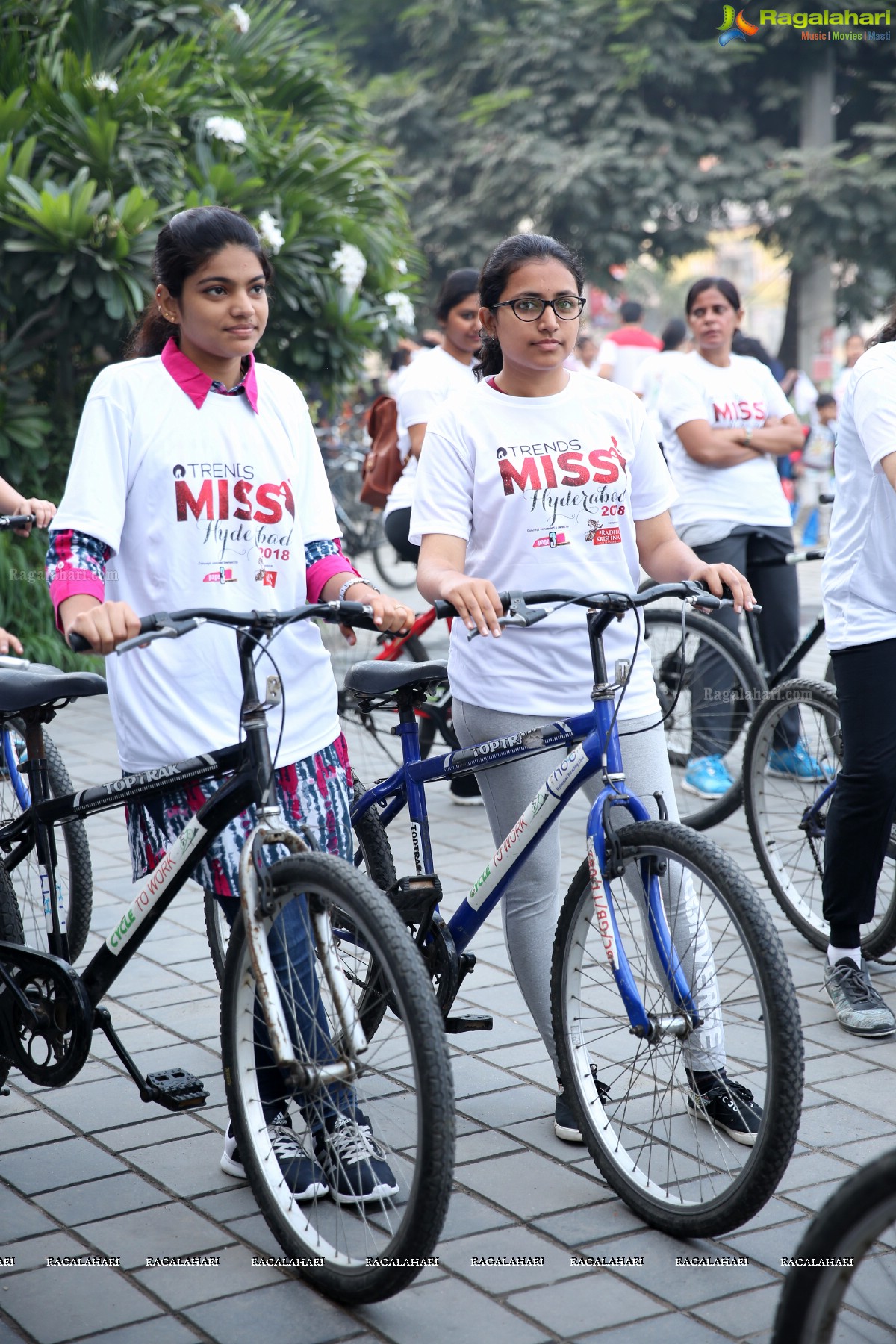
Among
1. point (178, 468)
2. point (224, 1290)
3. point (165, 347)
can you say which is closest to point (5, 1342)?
point (224, 1290)

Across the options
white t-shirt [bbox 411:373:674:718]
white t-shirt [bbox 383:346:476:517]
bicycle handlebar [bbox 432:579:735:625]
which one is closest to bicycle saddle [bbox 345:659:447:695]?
white t-shirt [bbox 411:373:674:718]

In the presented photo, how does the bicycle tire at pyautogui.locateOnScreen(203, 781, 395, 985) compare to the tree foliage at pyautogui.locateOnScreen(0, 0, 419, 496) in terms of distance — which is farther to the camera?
the tree foliage at pyautogui.locateOnScreen(0, 0, 419, 496)

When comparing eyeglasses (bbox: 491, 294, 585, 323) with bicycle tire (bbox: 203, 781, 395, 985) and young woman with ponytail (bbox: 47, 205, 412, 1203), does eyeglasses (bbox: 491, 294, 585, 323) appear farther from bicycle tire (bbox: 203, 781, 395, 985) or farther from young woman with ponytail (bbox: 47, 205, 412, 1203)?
bicycle tire (bbox: 203, 781, 395, 985)

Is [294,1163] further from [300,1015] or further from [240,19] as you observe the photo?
[240,19]

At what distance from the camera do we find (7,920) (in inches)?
132

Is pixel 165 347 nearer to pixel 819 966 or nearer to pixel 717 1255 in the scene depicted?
pixel 717 1255

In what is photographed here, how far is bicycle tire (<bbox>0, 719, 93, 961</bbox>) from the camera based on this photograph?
3.97m

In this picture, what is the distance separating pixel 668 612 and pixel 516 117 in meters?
22.8

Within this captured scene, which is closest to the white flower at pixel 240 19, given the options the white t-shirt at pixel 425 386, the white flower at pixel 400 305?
the white flower at pixel 400 305

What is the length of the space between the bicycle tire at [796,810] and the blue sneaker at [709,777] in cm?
106

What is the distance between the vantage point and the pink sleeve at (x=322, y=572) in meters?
3.18

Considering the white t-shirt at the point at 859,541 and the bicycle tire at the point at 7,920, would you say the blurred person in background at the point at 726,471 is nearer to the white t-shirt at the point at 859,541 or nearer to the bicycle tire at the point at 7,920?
the white t-shirt at the point at 859,541

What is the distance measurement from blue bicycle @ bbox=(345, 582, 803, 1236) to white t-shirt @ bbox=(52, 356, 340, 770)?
14.8 inches

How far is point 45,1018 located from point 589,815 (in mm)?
1199
